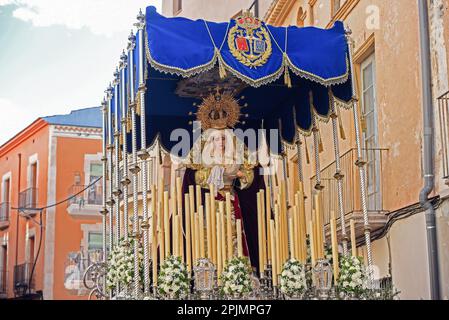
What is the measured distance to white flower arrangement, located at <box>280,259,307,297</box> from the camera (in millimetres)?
8586

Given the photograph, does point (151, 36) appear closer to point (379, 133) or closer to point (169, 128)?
point (169, 128)

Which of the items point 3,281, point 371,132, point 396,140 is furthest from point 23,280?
point 396,140

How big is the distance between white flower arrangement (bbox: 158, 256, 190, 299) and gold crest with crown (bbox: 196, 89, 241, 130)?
2.28 metres

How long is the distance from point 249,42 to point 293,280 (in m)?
2.56

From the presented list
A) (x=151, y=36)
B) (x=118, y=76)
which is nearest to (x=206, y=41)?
(x=151, y=36)

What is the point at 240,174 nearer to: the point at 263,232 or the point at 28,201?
the point at 263,232

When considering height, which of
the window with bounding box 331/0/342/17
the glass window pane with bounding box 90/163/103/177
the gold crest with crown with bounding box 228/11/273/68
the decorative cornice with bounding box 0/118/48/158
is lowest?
the gold crest with crown with bounding box 228/11/273/68

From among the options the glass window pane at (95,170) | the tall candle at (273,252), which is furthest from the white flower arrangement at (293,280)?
the glass window pane at (95,170)

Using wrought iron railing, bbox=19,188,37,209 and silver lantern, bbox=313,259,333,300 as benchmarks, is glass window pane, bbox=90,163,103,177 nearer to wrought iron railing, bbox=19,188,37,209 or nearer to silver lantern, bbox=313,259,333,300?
wrought iron railing, bbox=19,188,37,209

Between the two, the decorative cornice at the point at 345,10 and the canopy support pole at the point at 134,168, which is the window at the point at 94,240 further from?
the canopy support pole at the point at 134,168

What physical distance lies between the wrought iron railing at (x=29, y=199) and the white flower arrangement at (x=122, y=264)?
17056mm

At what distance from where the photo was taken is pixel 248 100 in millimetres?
10688

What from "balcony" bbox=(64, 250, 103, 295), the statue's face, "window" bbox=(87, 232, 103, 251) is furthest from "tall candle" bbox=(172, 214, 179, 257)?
"window" bbox=(87, 232, 103, 251)
